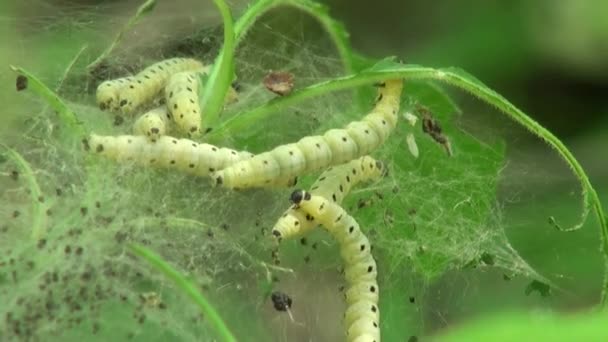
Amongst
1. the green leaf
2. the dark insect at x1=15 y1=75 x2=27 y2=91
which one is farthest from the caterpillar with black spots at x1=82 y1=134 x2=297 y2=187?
the green leaf

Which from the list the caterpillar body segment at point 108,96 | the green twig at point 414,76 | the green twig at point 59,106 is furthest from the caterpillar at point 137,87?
the green twig at point 414,76

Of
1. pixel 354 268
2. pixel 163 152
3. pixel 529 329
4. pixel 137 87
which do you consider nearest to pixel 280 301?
pixel 354 268

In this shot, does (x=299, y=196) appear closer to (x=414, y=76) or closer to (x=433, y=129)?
(x=414, y=76)

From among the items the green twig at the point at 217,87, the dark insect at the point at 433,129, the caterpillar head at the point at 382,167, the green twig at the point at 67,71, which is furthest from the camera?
the dark insect at the point at 433,129

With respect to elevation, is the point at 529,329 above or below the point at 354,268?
above

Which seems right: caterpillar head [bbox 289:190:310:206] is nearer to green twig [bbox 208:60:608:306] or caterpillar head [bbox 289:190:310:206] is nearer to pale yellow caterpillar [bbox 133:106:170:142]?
Result: green twig [bbox 208:60:608:306]

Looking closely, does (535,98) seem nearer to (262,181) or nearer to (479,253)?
(479,253)

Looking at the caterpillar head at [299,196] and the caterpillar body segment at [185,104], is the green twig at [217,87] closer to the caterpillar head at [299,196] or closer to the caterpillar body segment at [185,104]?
the caterpillar body segment at [185,104]

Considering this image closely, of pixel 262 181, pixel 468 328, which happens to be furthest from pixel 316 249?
pixel 468 328
